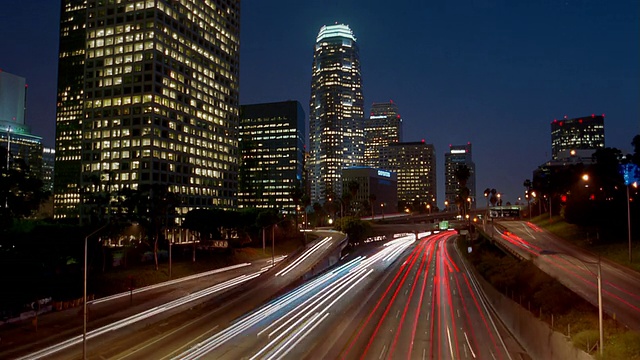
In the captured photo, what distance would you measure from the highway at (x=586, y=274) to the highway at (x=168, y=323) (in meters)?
28.3

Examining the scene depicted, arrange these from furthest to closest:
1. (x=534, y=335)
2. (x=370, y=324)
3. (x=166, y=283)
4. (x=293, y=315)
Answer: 1. (x=166, y=283)
2. (x=293, y=315)
3. (x=370, y=324)
4. (x=534, y=335)

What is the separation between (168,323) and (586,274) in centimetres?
4371

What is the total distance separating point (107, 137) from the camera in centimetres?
14525

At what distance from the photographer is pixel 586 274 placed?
5188 cm

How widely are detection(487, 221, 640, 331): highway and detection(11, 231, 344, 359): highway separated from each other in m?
28.3

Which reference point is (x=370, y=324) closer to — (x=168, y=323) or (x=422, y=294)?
(x=422, y=294)

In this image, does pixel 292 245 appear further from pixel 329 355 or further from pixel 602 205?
pixel 329 355

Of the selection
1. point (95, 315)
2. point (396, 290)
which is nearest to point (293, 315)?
point (396, 290)

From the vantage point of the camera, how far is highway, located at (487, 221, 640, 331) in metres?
36.3

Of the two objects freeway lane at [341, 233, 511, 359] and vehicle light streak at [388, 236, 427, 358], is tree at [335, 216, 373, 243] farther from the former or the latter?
freeway lane at [341, 233, 511, 359]

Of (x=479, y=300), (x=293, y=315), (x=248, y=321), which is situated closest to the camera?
(x=248, y=321)

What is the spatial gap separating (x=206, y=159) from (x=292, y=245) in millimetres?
70420

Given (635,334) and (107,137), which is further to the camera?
(107,137)

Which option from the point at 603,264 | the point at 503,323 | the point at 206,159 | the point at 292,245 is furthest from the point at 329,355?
the point at 206,159
